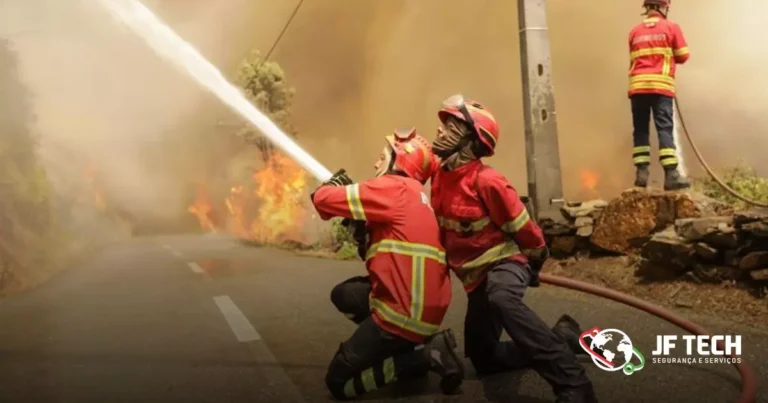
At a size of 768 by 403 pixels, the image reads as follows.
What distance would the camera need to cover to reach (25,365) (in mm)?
4176

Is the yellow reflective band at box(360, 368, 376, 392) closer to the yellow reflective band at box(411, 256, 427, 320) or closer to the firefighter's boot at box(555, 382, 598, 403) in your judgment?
the yellow reflective band at box(411, 256, 427, 320)

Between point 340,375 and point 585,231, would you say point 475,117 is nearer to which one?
point 340,375

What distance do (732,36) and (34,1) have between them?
13777 mm

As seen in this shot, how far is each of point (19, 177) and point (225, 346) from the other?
9.28 metres

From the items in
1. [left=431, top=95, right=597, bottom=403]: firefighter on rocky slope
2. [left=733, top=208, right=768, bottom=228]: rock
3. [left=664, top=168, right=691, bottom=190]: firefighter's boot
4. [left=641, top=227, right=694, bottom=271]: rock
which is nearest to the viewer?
[left=431, top=95, right=597, bottom=403]: firefighter on rocky slope

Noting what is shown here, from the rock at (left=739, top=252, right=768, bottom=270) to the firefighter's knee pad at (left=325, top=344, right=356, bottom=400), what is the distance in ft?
12.0

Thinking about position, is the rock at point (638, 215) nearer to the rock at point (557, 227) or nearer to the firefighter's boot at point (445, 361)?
the rock at point (557, 227)

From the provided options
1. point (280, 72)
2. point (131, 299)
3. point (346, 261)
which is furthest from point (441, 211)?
point (280, 72)

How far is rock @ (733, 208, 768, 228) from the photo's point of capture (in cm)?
498

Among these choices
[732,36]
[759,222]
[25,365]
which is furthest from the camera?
[732,36]

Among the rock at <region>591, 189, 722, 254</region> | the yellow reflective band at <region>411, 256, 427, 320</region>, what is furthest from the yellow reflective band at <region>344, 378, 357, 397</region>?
the rock at <region>591, 189, 722, 254</region>

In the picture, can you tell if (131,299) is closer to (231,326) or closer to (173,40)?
(231,326)

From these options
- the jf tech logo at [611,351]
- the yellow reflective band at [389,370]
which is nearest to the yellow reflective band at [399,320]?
the yellow reflective band at [389,370]

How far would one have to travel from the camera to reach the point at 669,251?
18.6ft
